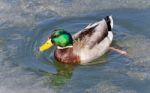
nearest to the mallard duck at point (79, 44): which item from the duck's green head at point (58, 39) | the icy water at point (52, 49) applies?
the duck's green head at point (58, 39)

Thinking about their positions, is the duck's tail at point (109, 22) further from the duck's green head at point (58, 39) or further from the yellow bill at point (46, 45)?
the yellow bill at point (46, 45)

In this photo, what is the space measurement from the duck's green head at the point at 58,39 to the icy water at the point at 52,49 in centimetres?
21

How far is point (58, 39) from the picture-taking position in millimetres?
7816

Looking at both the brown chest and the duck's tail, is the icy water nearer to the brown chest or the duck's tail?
the brown chest

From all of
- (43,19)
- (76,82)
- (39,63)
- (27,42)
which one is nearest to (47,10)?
(43,19)

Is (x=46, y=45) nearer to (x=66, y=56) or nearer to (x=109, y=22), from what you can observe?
(x=66, y=56)

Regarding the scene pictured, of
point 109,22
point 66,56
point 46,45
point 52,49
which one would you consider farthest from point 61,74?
point 109,22

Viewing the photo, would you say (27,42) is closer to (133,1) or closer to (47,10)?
(47,10)

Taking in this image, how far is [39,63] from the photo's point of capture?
766cm

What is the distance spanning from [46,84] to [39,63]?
1.76ft

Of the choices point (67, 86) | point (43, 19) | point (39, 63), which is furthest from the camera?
point (43, 19)

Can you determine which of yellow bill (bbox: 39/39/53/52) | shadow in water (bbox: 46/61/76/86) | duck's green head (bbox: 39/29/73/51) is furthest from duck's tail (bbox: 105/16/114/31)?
yellow bill (bbox: 39/39/53/52)

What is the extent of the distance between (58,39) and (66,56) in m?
0.30

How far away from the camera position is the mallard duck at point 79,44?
7773 millimetres
